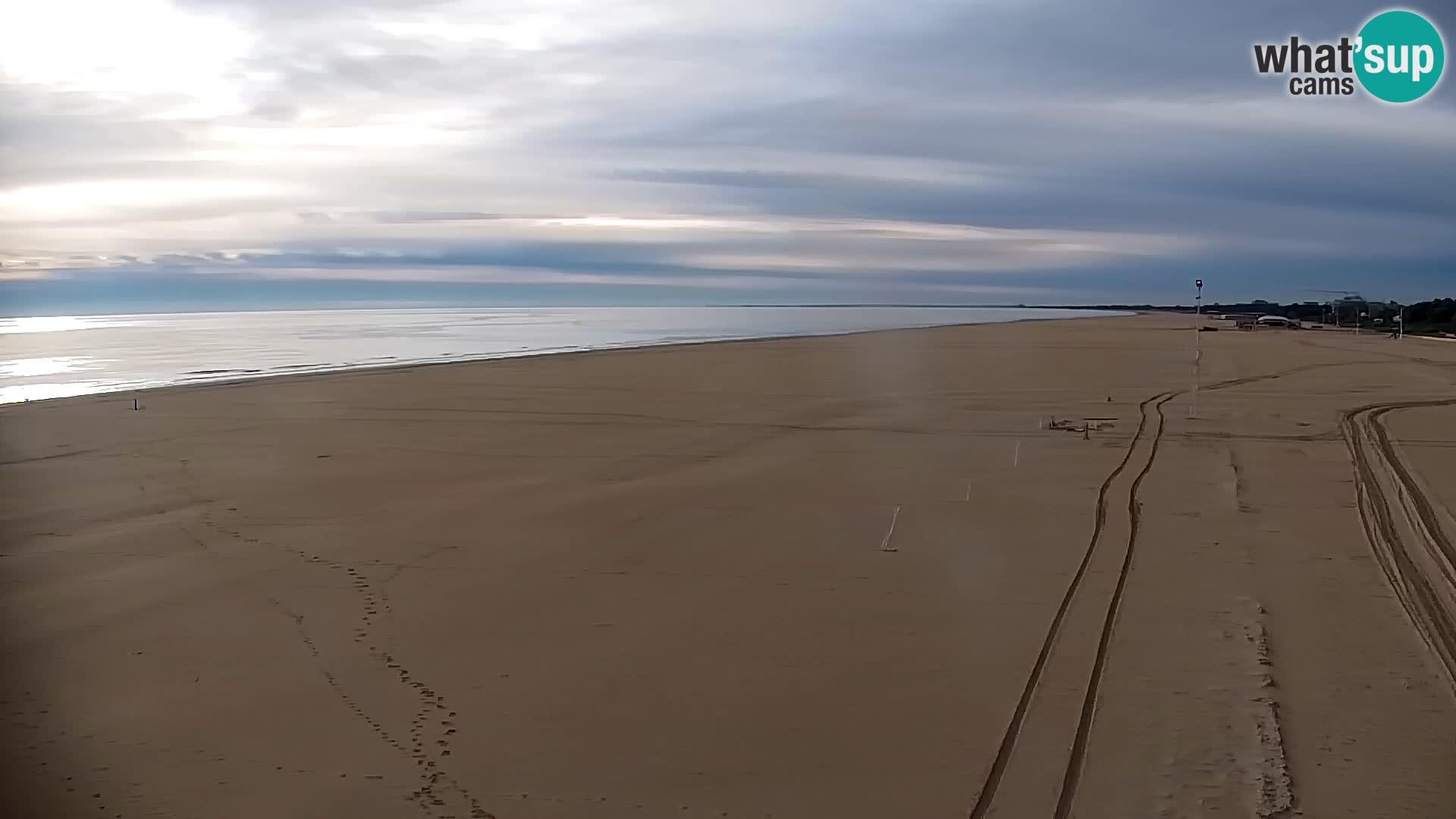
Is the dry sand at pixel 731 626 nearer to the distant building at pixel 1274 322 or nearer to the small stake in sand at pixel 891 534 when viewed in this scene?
the small stake in sand at pixel 891 534

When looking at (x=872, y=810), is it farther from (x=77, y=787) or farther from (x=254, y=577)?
(x=254, y=577)

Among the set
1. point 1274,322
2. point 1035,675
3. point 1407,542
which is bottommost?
point 1035,675

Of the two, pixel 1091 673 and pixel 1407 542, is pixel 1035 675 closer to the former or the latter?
pixel 1091 673

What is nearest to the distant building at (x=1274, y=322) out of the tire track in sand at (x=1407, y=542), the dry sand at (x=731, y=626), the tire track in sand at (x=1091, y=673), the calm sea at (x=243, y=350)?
the calm sea at (x=243, y=350)

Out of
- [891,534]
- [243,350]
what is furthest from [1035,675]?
[243,350]

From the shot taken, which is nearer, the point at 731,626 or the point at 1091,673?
the point at 1091,673

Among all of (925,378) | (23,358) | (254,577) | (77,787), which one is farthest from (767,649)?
(23,358)
